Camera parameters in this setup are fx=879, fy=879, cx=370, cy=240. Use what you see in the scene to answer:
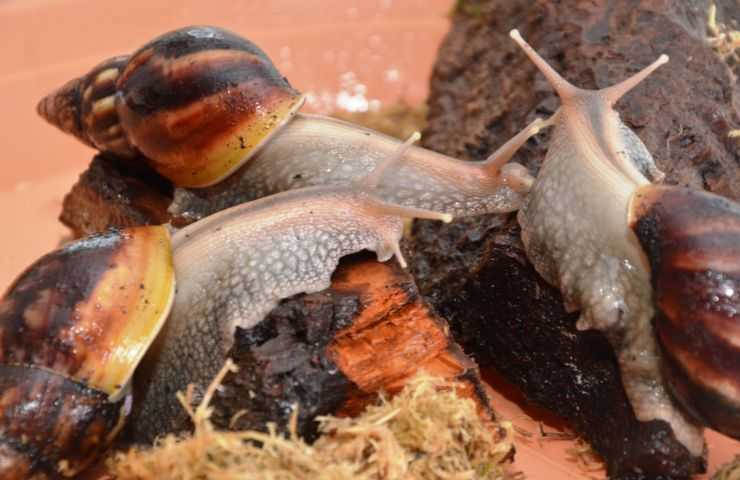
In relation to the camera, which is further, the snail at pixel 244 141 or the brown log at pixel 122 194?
the brown log at pixel 122 194

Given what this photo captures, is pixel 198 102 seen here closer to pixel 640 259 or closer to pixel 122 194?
pixel 122 194

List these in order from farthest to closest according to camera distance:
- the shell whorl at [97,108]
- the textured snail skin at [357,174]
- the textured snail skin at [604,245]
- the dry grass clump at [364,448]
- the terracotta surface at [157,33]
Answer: the terracotta surface at [157,33] → the shell whorl at [97,108] → the textured snail skin at [357,174] → the textured snail skin at [604,245] → the dry grass clump at [364,448]

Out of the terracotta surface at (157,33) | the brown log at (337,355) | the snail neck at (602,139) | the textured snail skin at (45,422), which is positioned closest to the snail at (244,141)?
the snail neck at (602,139)

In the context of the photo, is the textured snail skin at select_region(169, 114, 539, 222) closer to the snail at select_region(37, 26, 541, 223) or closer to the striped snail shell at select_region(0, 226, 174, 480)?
the snail at select_region(37, 26, 541, 223)

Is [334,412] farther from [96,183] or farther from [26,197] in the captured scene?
[26,197]

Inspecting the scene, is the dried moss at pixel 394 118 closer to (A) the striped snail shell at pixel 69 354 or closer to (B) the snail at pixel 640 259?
(B) the snail at pixel 640 259

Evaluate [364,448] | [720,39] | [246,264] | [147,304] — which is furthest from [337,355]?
[720,39]
